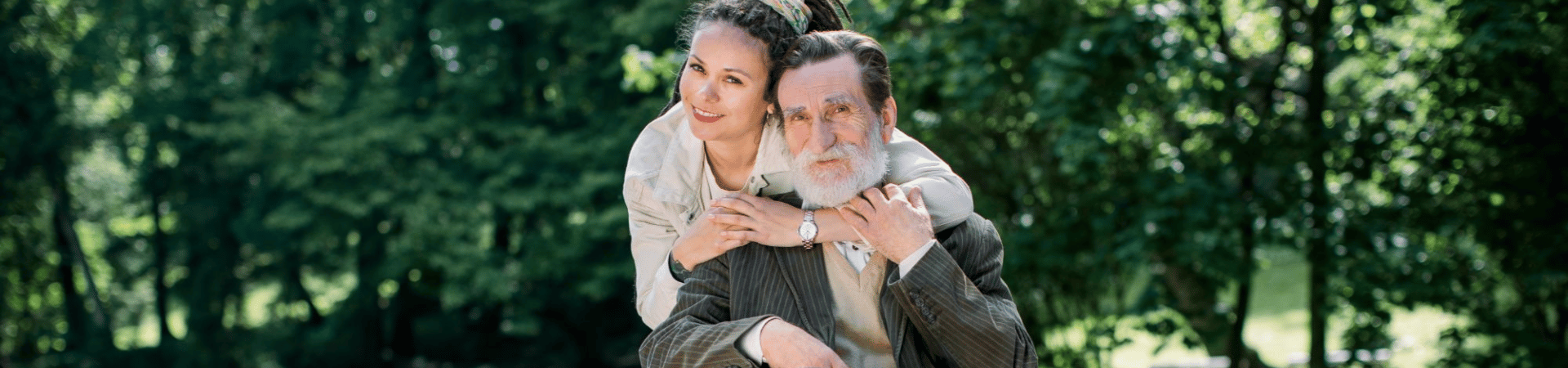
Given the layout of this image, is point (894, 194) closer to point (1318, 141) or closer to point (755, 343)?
point (755, 343)

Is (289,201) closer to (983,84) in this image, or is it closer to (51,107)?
(51,107)

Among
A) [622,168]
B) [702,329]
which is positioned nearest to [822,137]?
[702,329]

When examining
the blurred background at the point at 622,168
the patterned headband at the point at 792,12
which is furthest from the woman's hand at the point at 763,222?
the blurred background at the point at 622,168

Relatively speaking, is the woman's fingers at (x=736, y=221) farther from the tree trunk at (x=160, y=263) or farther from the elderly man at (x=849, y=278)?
the tree trunk at (x=160, y=263)

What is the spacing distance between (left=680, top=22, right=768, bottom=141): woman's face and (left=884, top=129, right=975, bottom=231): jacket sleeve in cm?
28

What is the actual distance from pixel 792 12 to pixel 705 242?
0.48 meters

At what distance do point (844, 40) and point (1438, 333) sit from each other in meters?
4.66

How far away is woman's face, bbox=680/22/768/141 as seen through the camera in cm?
243

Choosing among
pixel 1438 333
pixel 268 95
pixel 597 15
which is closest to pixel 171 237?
pixel 268 95

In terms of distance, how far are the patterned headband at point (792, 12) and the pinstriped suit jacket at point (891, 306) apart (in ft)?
1.42

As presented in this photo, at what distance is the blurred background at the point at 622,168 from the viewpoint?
5535mm

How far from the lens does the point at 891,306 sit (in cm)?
230

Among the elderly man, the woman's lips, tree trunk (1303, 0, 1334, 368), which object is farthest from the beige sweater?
tree trunk (1303, 0, 1334, 368)

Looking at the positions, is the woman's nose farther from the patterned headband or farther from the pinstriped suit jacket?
the pinstriped suit jacket
